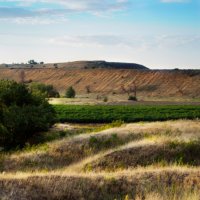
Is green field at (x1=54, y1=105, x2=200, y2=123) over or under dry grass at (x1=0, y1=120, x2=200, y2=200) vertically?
under

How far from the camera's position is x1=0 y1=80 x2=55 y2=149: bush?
33250mm

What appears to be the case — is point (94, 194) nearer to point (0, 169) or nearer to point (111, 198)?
point (111, 198)

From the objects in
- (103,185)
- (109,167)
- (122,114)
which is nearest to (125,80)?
(122,114)

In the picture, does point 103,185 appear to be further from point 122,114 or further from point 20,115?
point 122,114

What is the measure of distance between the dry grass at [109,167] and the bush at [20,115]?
20.6 feet

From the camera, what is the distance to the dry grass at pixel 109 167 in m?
12.5

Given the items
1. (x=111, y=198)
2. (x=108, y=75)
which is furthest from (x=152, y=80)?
(x=111, y=198)

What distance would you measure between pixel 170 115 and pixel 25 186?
42.3 meters

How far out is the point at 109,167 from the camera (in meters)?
21.5

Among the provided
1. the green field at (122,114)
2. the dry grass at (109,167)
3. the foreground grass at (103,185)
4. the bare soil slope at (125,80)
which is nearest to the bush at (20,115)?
the dry grass at (109,167)

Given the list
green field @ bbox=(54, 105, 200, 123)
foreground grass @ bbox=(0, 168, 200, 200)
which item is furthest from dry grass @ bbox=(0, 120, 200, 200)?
green field @ bbox=(54, 105, 200, 123)

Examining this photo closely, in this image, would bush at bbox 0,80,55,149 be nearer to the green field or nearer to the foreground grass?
the green field

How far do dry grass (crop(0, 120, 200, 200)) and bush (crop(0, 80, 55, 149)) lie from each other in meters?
6.28

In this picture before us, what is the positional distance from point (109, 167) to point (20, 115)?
13.7 m
